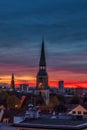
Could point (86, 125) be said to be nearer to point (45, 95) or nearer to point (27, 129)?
point (27, 129)

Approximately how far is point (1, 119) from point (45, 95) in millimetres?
102344

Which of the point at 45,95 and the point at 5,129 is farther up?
the point at 45,95

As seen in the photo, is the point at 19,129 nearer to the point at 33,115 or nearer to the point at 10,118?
the point at 33,115

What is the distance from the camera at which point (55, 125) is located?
151ft

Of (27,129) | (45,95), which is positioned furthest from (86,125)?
(45,95)

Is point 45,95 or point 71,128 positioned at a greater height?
point 45,95

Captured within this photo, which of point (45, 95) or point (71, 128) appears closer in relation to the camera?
point (71, 128)

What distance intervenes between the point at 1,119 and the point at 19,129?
36562 mm

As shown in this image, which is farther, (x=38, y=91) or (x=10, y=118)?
(x=38, y=91)

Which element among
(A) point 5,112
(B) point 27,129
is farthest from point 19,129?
(A) point 5,112

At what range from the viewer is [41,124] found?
155ft

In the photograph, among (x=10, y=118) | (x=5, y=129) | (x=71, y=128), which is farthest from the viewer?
(x=10, y=118)

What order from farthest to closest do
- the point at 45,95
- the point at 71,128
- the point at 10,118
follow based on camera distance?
the point at 45,95 → the point at 10,118 → the point at 71,128

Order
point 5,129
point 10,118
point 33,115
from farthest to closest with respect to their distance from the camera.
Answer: point 10,118, point 33,115, point 5,129
